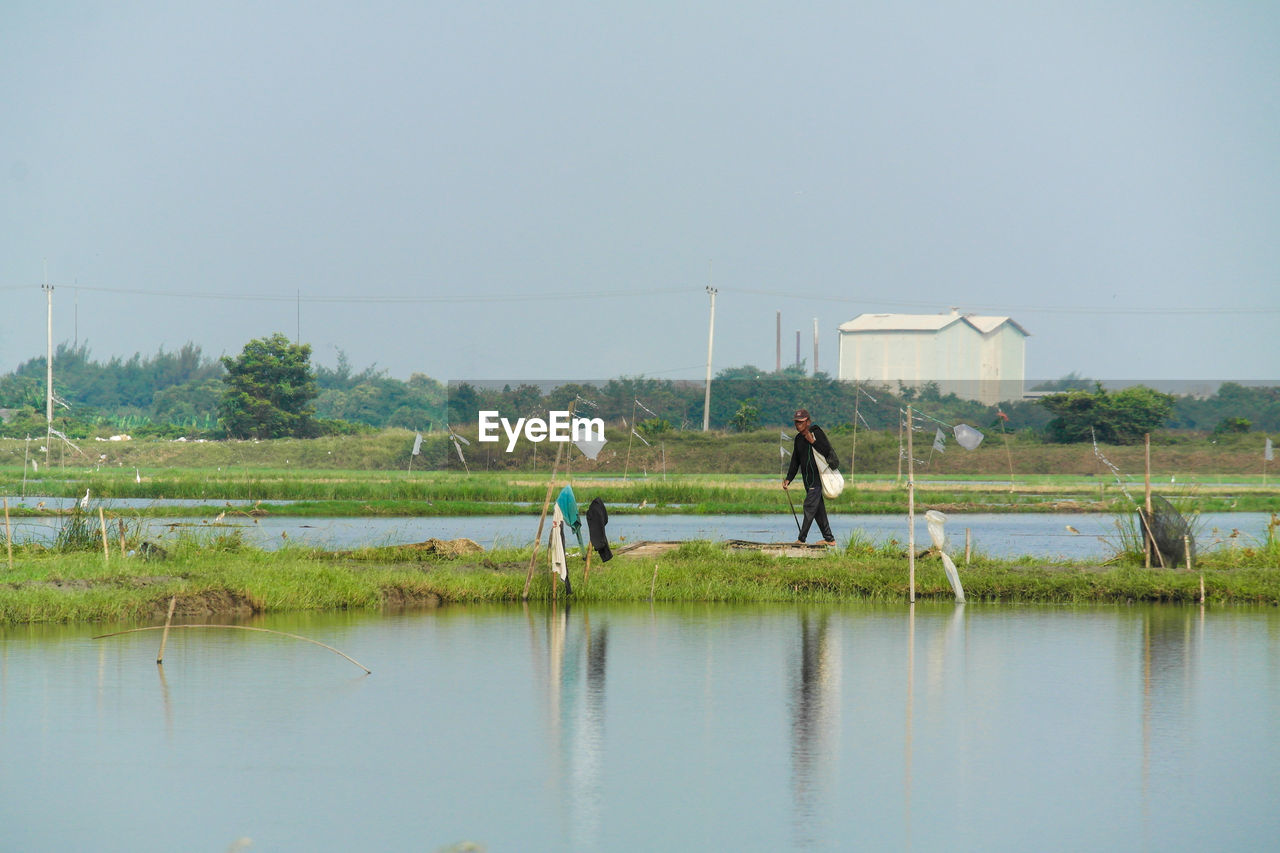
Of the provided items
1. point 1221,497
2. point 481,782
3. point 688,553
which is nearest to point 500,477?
point 1221,497

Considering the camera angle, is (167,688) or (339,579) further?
(339,579)

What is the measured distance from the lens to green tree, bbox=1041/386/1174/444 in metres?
61.5

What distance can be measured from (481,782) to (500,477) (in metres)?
46.4

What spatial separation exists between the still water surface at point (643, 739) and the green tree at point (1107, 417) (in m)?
52.4

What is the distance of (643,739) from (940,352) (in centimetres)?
7895

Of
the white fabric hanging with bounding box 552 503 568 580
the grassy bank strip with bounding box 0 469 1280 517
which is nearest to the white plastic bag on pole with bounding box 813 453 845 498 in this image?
the white fabric hanging with bounding box 552 503 568 580

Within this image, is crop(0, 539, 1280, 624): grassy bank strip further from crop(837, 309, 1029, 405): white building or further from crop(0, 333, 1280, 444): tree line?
crop(837, 309, 1029, 405): white building

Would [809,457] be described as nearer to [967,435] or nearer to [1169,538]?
[967,435]

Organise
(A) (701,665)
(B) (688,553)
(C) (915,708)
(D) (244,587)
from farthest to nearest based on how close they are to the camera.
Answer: (B) (688,553), (D) (244,587), (A) (701,665), (C) (915,708)

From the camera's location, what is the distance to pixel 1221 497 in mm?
41875

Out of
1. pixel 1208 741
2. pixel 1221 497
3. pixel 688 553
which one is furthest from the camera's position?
pixel 1221 497

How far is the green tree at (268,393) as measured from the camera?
69250mm

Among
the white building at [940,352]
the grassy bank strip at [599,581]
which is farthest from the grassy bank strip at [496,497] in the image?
the white building at [940,352]

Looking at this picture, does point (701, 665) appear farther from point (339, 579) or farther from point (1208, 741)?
point (339, 579)
